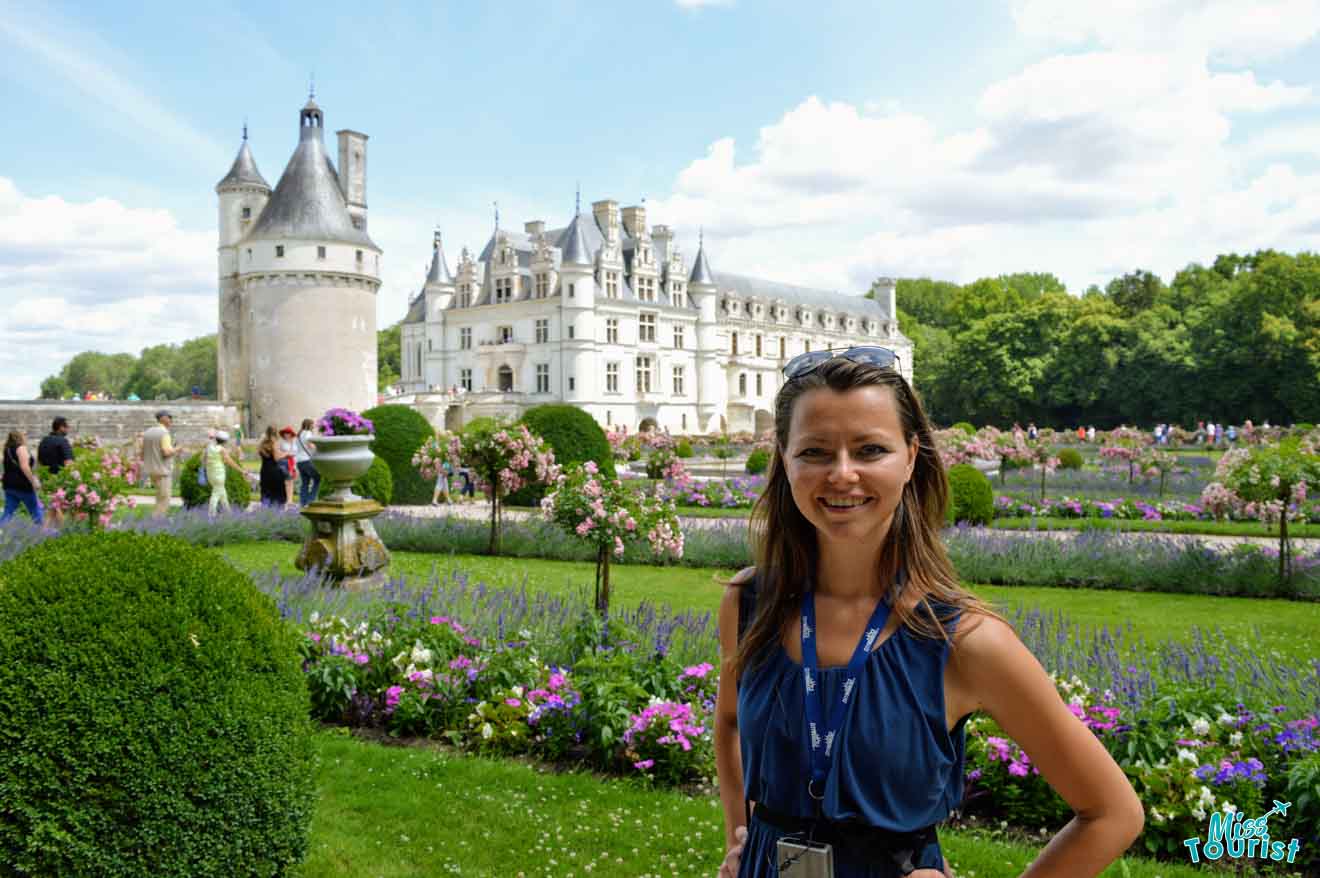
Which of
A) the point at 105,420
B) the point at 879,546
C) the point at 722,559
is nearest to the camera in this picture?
the point at 879,546

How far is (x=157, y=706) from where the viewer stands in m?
2.68

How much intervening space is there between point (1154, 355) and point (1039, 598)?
39.4m

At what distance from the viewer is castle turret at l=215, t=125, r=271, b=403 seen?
3853 cm

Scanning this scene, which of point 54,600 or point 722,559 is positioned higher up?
point 54,600

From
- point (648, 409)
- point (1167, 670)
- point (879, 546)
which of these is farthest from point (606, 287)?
point (879, 546)

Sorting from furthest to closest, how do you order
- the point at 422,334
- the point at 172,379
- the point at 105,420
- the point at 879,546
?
the point at 172,379 < the point at 422,334 < the point at 105,420 < the point at 879,546

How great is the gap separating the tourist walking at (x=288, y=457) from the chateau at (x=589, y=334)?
25700 mm

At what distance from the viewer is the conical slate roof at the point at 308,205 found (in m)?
34.1

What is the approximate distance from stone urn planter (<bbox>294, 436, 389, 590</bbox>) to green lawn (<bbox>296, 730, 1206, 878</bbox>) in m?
4.23

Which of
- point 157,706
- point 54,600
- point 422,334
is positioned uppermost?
point 422,334

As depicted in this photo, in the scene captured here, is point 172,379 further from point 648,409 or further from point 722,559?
point 722,559

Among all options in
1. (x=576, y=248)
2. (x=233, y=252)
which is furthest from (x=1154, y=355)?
(x=233, y=252)

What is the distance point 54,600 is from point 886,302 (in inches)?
2683

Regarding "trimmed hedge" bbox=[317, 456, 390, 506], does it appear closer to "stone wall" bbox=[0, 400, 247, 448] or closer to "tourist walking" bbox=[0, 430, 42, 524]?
"tourist walking" bbox=[0, 430, 42, 524]
